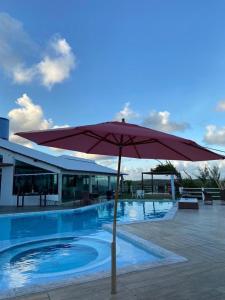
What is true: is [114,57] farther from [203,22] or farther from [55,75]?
[203,22]

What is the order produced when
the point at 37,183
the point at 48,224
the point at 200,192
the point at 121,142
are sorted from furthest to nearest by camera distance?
1. the point at 200,192
2. the point at 37,183
3. the point at 48,224
4. the point at 121,142

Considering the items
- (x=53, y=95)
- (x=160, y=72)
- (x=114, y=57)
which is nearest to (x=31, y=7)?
(x=114, y=57)

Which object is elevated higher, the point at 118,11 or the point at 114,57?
the point at 118,11

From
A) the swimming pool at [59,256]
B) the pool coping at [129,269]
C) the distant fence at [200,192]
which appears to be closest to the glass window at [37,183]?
the swimming pool at [59,256]

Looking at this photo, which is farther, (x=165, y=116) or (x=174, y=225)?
(x=165, y=116)

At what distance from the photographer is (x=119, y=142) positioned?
4.11 m

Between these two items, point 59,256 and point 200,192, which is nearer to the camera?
point 59,256

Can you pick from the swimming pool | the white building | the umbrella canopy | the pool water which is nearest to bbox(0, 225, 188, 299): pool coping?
the swimming pool

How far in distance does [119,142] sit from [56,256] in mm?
4599

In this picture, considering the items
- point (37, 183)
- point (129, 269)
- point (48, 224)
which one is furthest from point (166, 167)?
point (129, 269)

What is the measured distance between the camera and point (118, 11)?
1170 cm

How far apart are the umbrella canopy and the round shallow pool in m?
2.96

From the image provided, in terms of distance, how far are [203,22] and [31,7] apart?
7.32m

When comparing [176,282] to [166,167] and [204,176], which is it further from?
[166,167]
